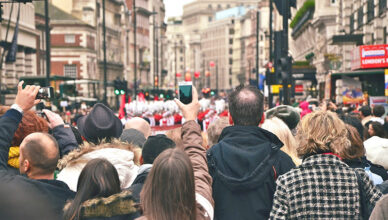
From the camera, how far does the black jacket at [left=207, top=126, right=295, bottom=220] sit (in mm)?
5219

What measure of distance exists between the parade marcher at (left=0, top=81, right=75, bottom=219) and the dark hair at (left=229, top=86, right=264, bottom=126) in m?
1.30

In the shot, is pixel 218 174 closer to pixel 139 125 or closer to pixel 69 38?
pixel 139 125

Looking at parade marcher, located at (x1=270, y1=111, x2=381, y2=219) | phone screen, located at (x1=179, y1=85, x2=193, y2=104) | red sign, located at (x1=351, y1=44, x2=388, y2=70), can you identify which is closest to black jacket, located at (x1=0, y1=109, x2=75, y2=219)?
phone screen, located at (x1=179, y1=85, x2=193, y2=104)

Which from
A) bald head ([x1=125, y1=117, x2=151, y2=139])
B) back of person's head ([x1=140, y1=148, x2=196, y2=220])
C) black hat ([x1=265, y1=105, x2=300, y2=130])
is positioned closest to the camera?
back of person's head ([x1=140, y1=148, x2=196, y2=220])

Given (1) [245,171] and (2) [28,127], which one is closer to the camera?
(1) [245,171]

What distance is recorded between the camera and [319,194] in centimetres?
509

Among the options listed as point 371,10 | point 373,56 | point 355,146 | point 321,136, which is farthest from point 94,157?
point 371,10

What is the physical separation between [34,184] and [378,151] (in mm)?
4252

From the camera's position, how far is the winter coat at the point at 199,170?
450 cm

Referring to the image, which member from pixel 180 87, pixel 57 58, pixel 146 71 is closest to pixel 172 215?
pixel 180 87

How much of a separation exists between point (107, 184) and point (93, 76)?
253 feet

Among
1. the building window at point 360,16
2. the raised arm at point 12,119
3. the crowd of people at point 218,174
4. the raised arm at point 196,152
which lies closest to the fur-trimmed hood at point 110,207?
the crowd of people at point 218,174

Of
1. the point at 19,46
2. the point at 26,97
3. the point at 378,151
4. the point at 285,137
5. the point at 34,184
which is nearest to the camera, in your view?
the point at 34,184

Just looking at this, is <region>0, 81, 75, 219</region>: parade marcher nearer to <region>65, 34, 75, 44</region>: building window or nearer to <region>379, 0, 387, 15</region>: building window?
<region>379, 0, 387, 15</region>: building window
